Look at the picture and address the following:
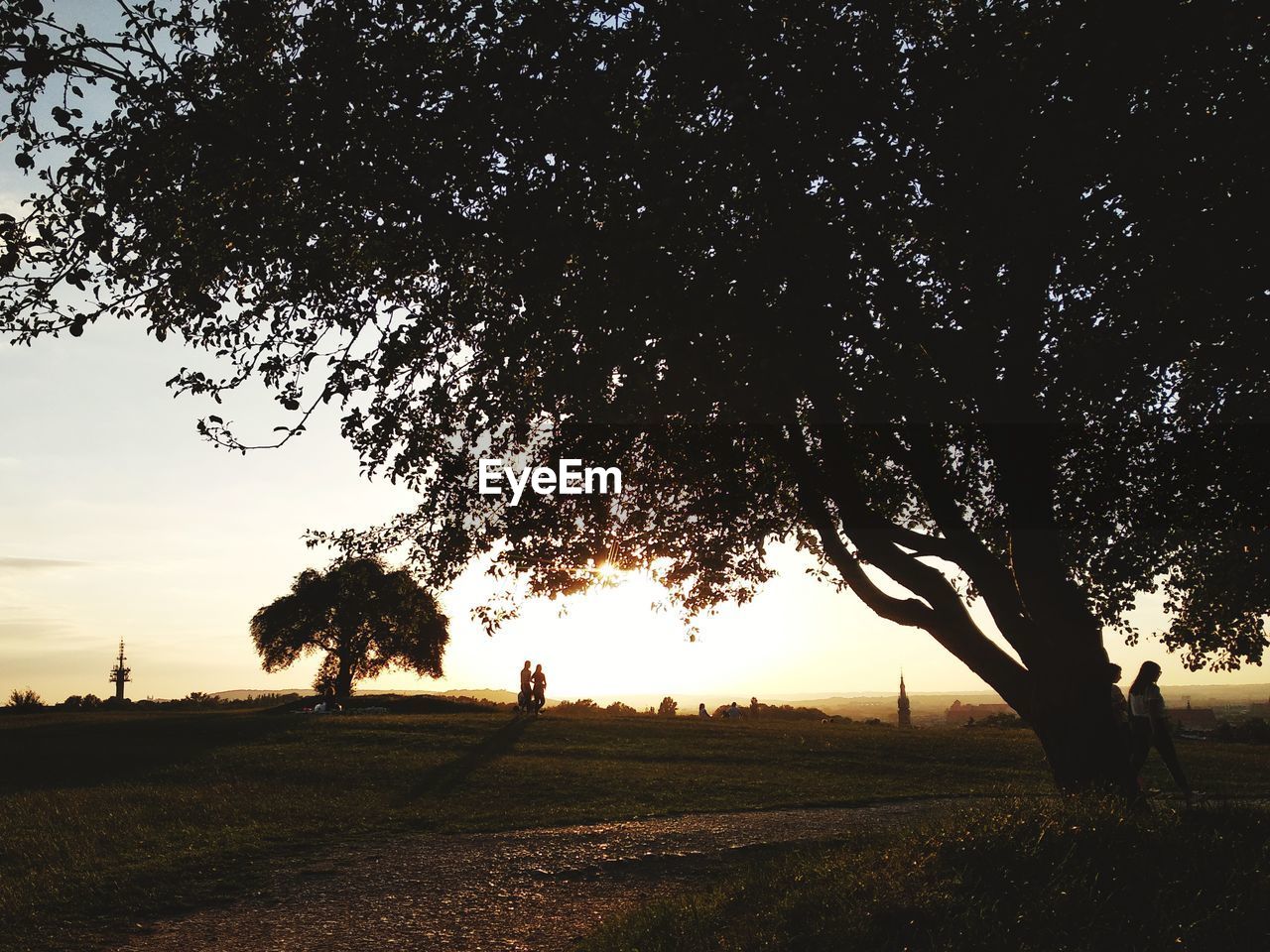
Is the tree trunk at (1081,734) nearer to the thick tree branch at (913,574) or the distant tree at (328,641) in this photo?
the thick tree branch at (913,574)

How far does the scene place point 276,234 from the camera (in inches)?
463

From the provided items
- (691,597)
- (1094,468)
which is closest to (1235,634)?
(1094,468)

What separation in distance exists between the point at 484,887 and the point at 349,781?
12.1 m

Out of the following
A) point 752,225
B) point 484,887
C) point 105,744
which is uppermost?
point 752,225

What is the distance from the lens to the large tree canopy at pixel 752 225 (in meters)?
10.9

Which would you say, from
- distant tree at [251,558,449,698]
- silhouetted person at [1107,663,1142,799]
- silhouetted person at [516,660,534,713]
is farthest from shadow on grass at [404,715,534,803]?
distant tree at [251,558,449,698]

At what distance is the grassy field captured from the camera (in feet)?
41.8

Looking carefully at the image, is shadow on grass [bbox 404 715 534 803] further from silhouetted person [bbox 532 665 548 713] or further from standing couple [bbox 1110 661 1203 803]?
standing couple [bbox 1110 661 1203 803]

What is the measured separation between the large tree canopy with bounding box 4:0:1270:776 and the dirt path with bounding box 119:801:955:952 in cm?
512

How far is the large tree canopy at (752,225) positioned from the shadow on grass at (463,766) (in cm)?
1039

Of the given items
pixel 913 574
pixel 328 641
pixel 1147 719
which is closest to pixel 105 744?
pixel 913 574

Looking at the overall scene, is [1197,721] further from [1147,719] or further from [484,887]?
[484,887]

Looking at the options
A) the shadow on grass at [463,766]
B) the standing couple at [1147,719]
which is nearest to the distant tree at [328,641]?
the shadow on grass at [463,766]

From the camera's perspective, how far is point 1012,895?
8039 mm
